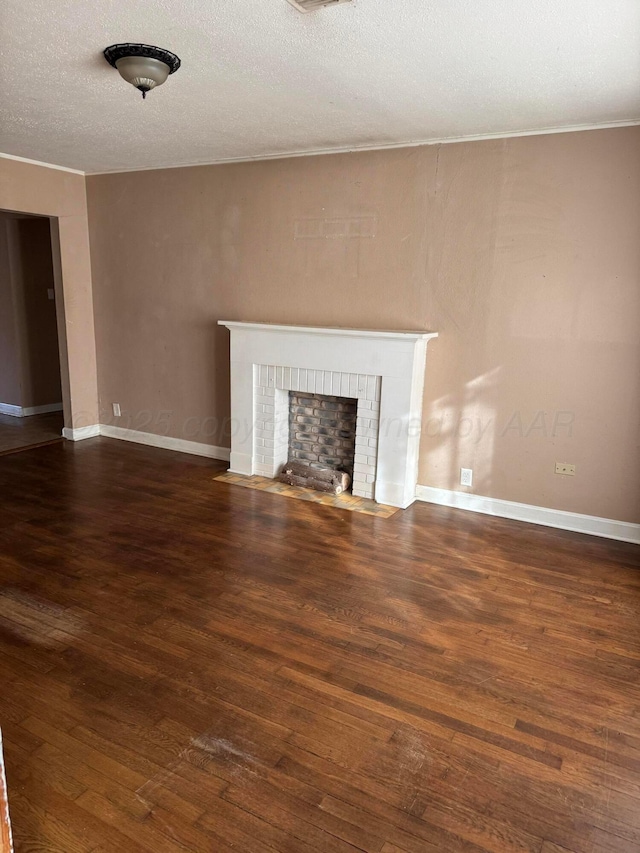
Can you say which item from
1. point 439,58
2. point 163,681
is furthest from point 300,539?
point 439,58

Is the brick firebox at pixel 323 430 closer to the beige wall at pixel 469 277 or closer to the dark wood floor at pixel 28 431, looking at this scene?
the beige wall at pixel 469 277

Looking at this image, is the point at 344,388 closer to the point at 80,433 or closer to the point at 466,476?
the point at 466,476

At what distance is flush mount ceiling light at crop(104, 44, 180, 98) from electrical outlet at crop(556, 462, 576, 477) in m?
3.19

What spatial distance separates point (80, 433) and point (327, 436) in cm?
274

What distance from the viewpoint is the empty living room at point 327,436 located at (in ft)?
6.15

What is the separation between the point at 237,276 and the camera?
4828mm

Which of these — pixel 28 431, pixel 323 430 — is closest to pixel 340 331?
pixel 323 430

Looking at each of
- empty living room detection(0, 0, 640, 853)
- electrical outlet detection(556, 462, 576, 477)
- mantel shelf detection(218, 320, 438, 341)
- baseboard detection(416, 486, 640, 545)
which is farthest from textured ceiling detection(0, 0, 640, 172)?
baseboard detection(416, 486, 640, 545)

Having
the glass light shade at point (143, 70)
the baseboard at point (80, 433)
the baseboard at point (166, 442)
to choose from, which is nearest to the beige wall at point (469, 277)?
the baseboard at point (166, 442)

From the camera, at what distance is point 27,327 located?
6.78 metres

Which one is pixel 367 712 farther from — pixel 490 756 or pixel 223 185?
pixel 223 185

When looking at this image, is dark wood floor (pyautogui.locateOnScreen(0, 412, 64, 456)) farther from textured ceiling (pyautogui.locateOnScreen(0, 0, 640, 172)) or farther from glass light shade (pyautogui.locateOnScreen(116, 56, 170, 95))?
glass light shade (pyautogui.locateOnScreen(116, 56, 170, 95))

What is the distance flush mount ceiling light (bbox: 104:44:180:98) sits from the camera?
2.58 meters

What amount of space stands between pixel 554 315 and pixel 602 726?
8.05 ft
